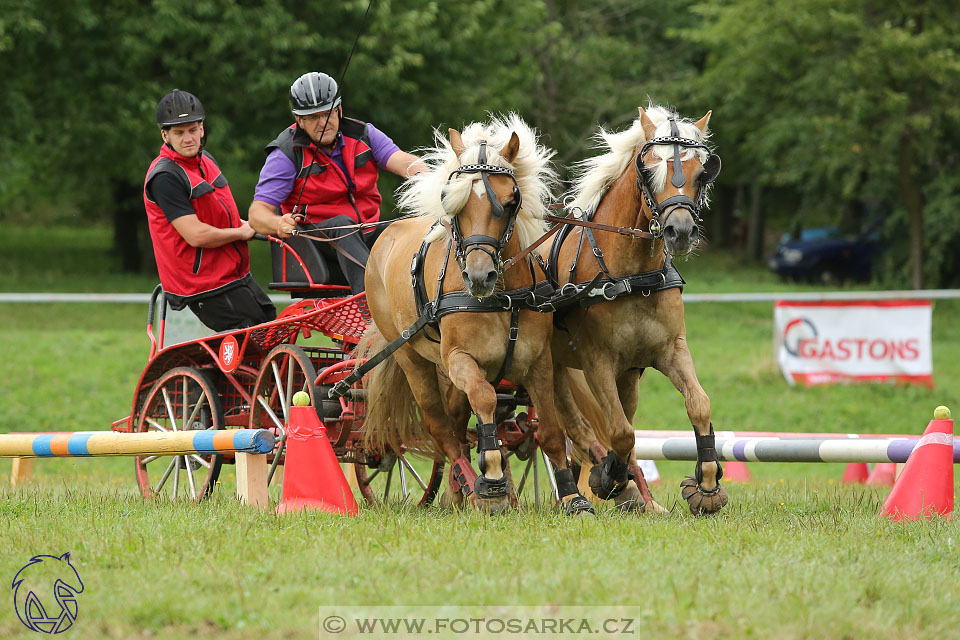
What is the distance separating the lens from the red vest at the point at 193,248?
23.9ft

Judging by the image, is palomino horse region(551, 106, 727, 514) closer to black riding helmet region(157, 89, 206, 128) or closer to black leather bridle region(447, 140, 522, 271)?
black leather bridle region(447, 140, 522, 271)

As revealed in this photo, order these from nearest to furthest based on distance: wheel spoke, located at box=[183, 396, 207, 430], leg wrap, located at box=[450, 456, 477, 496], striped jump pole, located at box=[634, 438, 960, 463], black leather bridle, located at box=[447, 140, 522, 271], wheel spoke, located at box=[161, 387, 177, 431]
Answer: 1. black leather bridle, located at box=[447, 140, 522, 271]
2. leg wrap, located at box=[450, 456, 477, 496]
3. striped jump pole, located at box=[634, 438, 960, 463]
4. wheel spoke, located at box=[183, 396, 207, 430]
5. wheel spoke, located at box=[161, 387, 177, 431]

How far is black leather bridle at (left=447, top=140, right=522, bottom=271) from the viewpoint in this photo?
5473 millimetres

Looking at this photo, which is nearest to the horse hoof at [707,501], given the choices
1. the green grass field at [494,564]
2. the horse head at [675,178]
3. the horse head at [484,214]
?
the green grass field at [494,564]

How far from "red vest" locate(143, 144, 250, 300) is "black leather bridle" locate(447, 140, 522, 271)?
7.02 feet

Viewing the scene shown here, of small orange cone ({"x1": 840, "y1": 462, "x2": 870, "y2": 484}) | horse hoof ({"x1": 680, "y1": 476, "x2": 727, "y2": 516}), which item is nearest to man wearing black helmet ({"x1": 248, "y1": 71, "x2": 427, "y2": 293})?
horse hoof ({"x1": 680, "y1": 476, "x2": 727, "y2": 516})

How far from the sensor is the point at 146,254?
22.1 m

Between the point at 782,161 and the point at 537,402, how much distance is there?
20.1m

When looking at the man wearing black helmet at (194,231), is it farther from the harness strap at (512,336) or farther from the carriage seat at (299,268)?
the harness strap at (512,336)

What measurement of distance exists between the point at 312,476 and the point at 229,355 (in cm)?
145

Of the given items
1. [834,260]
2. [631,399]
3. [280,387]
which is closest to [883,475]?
[631,399]

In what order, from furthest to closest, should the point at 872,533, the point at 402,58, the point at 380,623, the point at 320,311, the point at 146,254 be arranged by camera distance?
the point at 146,254
the point at 402,58
the point at 320,311
the point at 872,533
the point at 380,623

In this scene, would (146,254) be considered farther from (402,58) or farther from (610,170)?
(610,170)

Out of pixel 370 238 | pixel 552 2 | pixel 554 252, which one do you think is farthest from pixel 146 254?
pixel 554 252
